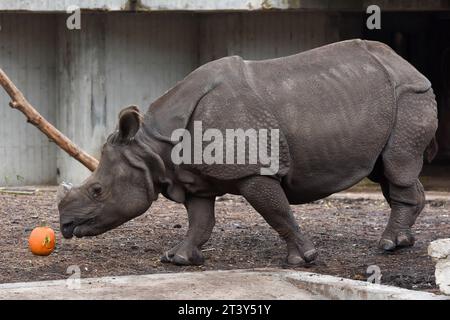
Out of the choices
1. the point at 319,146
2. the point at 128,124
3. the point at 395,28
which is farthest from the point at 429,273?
the point at 395,28

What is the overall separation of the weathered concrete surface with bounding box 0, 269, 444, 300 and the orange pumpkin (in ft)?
4.06

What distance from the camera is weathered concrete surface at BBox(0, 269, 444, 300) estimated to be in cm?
738

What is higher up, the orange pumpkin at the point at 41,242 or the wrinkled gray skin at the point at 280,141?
the wrinkled gray skin at the point at 280,141

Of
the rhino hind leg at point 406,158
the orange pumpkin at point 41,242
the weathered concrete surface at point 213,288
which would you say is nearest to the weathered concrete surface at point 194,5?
the rhino hind leg at point 406,158

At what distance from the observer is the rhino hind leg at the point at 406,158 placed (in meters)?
9.28

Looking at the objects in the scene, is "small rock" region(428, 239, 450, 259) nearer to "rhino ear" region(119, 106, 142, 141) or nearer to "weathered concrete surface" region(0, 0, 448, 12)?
"rhino ear" region(119, 106, 142, 141)

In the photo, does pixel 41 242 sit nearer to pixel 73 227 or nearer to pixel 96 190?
pixel 73 227

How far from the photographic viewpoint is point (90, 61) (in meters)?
15.6

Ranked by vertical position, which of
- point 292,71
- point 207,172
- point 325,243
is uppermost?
point 292,71

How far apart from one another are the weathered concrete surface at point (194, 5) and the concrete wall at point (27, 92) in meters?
1.12

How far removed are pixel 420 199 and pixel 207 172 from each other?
6.64 ft

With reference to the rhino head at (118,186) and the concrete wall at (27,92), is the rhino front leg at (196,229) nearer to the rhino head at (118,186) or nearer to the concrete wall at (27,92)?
the rhino head at (118,186)

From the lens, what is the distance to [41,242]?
9.11 meters
